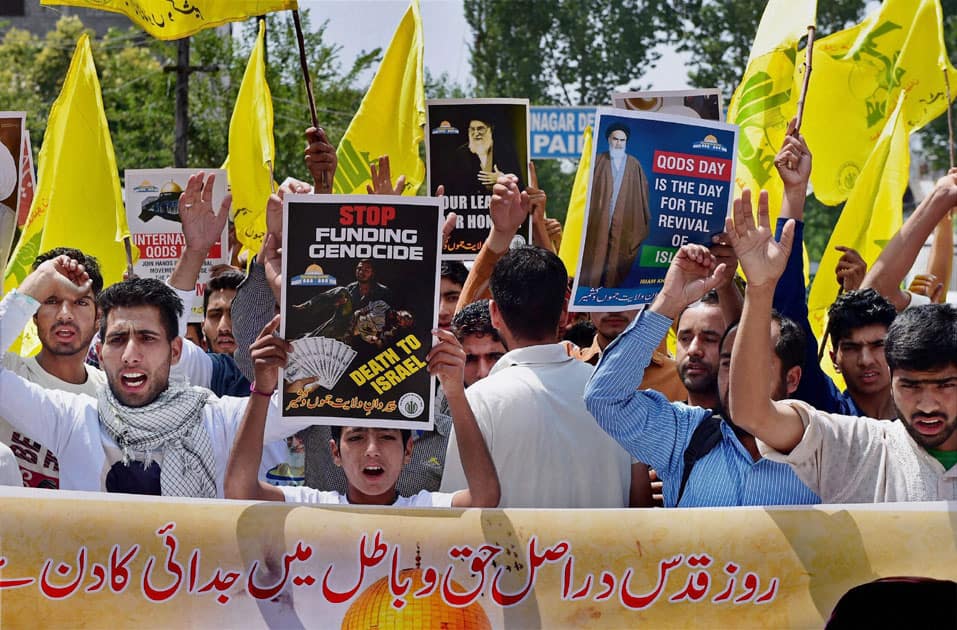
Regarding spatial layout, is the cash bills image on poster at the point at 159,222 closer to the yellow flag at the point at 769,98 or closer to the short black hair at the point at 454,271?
the short black hair at the point at 454,271

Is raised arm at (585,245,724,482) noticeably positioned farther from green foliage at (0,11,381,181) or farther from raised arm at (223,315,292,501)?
green foliage at (0,11,381,181)

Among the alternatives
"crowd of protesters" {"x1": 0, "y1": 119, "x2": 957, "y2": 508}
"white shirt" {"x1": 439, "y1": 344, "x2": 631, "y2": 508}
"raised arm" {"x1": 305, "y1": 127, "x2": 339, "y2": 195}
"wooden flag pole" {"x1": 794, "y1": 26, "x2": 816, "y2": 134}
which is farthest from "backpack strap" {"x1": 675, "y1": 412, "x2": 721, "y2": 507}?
"raised arm" {"x1": 305, "y1": 127, "x2": 339, "y2": 195}

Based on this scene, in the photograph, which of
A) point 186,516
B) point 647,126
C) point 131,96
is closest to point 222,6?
point 647,126

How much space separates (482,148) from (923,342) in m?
2.70

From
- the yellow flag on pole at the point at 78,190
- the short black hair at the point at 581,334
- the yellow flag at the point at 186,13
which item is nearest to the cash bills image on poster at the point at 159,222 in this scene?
the yellow flag on pole at the point at 78,190

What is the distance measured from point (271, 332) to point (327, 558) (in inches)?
25.7

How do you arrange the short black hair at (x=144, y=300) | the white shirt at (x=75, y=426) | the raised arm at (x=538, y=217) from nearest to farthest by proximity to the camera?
1. the white shirt at (x=75, y=426)
2. the short black hair at (x=144, y=300)
3. the raised arm at (x=538, y=217)

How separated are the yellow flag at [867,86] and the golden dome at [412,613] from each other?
4282mm

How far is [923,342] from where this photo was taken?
370cm

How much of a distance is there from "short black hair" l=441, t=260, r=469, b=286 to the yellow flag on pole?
5.63 ft

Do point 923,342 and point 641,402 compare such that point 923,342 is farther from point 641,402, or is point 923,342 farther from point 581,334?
point 581,334

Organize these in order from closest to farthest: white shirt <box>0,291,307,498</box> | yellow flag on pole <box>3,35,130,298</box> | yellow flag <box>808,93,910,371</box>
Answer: white shirt <box>0,291,307,498</box>
yellow flag <box>808,93,910,371</box>
yellow flag on pole <box>3,35,130,298</box>

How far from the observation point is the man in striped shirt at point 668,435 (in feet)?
12.5

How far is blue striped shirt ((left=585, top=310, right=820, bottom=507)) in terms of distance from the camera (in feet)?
12.5
